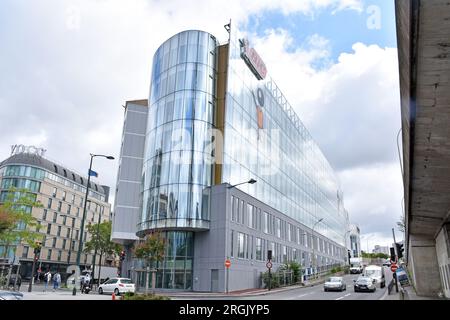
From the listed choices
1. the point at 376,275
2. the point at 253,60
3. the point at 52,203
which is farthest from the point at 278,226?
the point at 52,203

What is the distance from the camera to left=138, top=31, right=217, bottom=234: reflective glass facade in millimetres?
37281

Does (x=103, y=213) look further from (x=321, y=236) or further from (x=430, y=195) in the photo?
(x=430, y=195)

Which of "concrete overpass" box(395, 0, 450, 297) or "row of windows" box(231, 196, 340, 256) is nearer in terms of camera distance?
"concrete overpass" box(395, 0, 450, 297)

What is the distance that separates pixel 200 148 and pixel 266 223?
15216 mm

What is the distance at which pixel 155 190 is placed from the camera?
1533 inches

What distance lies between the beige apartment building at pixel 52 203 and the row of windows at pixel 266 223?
39.0 metres

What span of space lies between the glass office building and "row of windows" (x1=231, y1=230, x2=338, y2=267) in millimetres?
290

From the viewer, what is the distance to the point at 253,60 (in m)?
48.0

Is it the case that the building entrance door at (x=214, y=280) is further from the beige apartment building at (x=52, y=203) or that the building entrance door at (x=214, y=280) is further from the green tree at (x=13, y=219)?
the beige apartment building at (x=52, y=203)

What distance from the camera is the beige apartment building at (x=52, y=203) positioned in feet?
227

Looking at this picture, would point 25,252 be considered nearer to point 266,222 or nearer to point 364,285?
point 266,222

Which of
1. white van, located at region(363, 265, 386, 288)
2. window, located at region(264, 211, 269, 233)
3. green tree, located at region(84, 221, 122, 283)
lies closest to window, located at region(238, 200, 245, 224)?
window, located at region(264, 211, 269, 233)

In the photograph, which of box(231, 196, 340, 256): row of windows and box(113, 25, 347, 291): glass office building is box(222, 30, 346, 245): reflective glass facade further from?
box(231, 196, 340, 256): row of windows
